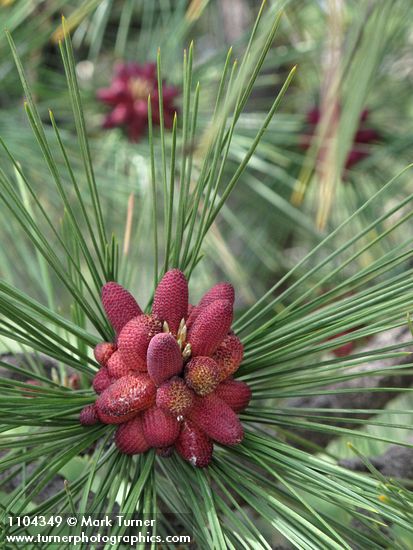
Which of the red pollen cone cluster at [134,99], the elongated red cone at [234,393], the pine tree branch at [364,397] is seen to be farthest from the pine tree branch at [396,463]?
the red pollen cone cluster at [134,99]

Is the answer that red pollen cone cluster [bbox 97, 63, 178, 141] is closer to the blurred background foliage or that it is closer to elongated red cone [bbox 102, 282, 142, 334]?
the blurred background foliage

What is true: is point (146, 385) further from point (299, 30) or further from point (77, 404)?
point (299, 30)

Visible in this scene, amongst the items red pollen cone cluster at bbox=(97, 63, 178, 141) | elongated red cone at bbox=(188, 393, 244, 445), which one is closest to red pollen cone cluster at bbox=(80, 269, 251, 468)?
elongated red cone at bbox=(188, 393, 244, 445)

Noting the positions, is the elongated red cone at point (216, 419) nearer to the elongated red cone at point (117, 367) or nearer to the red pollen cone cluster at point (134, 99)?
the elongated red cone at point (117, 367)

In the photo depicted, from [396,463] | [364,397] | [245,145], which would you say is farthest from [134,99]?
[396,463]

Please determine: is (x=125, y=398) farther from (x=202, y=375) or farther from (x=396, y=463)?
(x=396, y=463)
